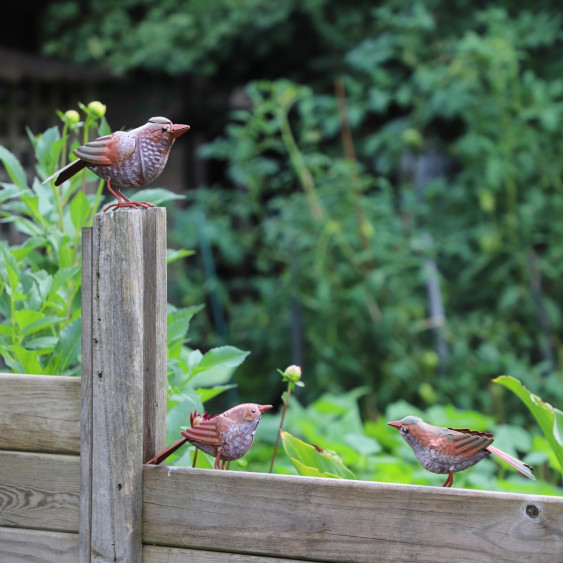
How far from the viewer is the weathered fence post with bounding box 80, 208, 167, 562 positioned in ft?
3.34

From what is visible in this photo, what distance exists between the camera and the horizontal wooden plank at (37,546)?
106 centimetres

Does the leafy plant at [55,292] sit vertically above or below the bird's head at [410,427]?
above

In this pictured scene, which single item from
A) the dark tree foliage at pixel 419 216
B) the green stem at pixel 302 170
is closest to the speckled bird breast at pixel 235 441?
the dark tree foliage at pixel 419 216

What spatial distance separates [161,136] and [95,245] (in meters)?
0.18

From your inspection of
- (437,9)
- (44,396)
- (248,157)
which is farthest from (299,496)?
(437,9)

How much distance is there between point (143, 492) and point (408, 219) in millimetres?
2992

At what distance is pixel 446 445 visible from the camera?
958mm

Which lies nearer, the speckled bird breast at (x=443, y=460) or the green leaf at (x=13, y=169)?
the speckled bird breast at (x=443, y=460)

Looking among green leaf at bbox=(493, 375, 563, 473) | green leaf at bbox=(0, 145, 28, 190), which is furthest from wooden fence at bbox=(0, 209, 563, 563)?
green leaf at bbox=(0, 145, 28, 190)

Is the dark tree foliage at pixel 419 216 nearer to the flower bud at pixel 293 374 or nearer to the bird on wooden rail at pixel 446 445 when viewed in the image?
the flower bud at pixel 293 374

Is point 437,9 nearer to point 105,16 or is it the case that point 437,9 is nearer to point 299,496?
point 105,16

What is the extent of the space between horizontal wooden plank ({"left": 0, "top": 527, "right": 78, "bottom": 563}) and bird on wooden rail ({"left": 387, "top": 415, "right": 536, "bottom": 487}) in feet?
1.61

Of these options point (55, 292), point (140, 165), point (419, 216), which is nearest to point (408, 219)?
point (419, 216)

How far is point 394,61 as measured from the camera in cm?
420
